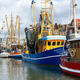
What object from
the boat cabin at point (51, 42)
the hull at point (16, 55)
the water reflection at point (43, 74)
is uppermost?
the boat cabin at point (51, 42)

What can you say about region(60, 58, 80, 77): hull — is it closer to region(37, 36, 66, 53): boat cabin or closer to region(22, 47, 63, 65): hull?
region(22, 47, 63, 65): hull

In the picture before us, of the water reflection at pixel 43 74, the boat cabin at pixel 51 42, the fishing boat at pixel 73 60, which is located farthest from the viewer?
the boat cabin at pixel 51 42

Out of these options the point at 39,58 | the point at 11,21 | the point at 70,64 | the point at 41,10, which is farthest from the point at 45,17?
the point at 11,21

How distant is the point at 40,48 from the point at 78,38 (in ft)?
46.6

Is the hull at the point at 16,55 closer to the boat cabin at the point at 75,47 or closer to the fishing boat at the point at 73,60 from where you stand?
the fishing boat at the point at 73,60

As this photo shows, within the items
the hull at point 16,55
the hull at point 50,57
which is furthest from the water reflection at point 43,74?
the hull at point 16,55

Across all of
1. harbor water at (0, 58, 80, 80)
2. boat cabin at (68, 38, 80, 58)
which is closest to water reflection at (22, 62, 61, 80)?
harbor water at (0, 58, 80, 80)

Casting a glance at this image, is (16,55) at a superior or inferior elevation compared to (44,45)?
inferior

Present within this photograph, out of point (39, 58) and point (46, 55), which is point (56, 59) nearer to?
point (46, 55)

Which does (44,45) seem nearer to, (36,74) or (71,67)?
(36,74)

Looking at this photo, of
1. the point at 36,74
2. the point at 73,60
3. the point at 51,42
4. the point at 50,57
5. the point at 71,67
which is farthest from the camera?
the point at 51,42

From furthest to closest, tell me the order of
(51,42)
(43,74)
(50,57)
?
1. (51,42)
2. (50,57)
3. (43,74)

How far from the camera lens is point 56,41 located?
30891 mm

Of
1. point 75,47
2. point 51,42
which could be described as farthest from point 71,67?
point 51,42
